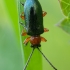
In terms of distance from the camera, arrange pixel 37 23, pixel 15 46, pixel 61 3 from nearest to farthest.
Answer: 1. pixel 37 23
2. pixel 61 3
3. pixel 15 46

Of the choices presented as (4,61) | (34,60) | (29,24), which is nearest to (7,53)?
(4,61)

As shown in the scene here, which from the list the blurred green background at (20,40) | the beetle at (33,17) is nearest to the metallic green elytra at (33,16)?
the beetle at (33,17)

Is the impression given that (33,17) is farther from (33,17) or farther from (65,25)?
(65,25)

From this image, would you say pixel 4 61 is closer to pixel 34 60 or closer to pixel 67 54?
pixel 34 60

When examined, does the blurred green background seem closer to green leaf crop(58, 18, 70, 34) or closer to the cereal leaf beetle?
green leaf crop(58, 18, 70, 34)

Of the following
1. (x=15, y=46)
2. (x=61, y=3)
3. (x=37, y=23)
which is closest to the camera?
(x=37, y=23)

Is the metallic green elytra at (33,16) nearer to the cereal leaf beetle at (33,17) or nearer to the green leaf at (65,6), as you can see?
the cereal leaf beetle at (33,17)
